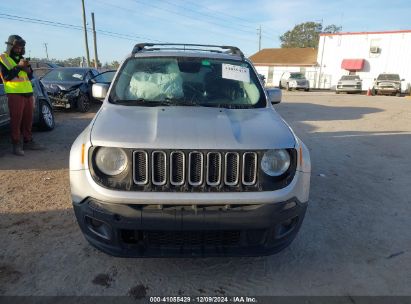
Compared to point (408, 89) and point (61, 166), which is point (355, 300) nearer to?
point (61, 166)

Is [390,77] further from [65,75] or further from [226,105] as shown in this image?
[226,105]

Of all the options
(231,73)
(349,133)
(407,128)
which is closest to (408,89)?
(407,128)

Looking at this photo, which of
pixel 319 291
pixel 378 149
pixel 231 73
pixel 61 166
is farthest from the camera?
pixel 378 149

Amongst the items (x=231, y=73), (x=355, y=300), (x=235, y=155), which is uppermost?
(x=231, y=73)

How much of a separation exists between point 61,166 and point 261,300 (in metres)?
4.16

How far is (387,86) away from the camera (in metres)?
27.0

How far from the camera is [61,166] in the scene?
5.68 m

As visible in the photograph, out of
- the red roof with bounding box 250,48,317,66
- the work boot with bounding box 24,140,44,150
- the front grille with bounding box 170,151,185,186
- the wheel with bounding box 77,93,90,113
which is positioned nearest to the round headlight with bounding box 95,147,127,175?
the front grille with bounding box 170,151,185,186

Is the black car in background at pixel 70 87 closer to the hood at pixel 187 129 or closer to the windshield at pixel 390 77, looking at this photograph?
the hood at pixel 187 129

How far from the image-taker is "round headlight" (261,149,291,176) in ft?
8.52

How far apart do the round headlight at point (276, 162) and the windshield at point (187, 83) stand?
974mm

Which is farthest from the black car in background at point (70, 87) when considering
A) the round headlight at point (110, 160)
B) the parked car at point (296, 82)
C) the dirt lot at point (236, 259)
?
the parked car at point (296, 82)

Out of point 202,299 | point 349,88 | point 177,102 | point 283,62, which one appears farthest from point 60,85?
point 283,62

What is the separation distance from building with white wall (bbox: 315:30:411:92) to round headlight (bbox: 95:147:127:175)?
35.6 m
